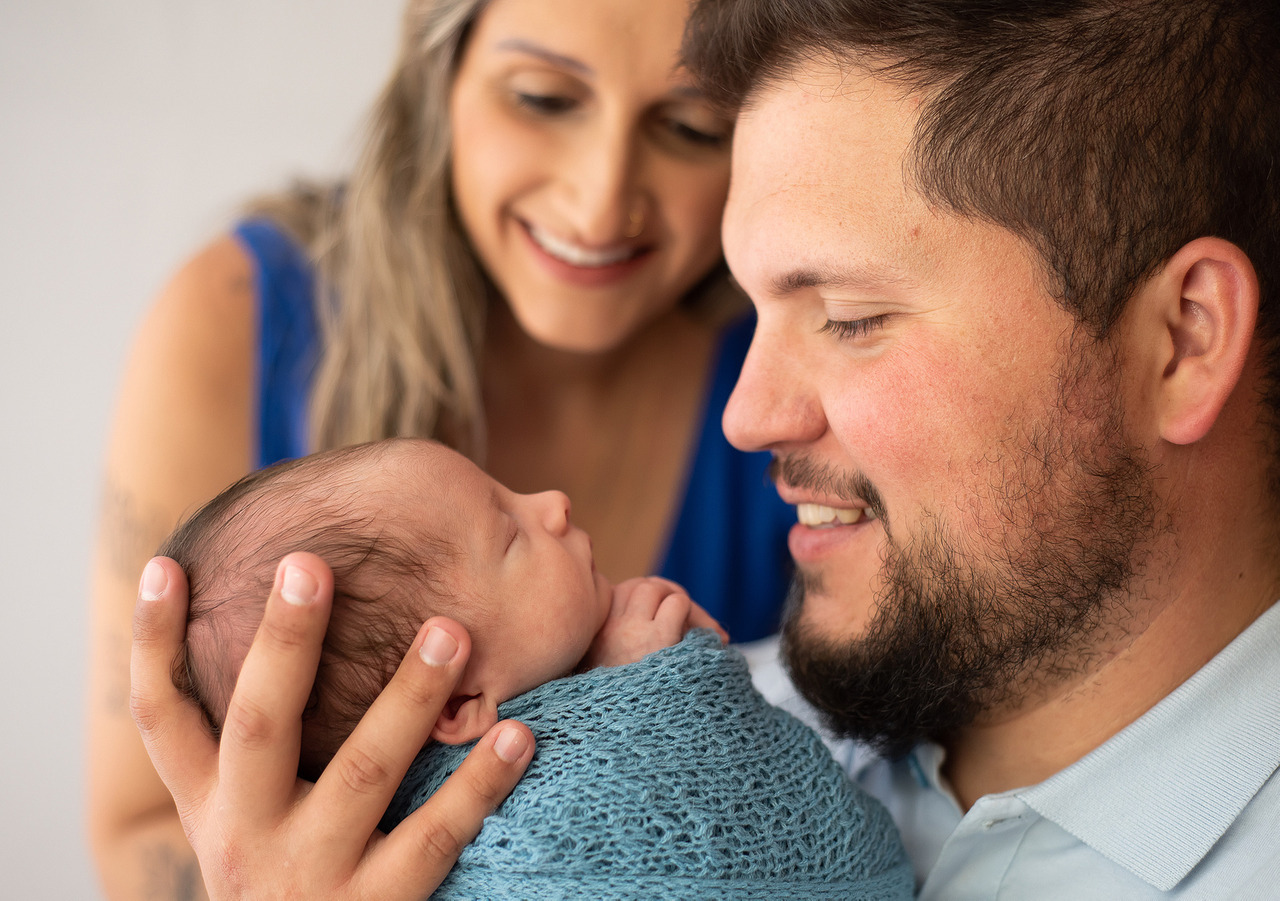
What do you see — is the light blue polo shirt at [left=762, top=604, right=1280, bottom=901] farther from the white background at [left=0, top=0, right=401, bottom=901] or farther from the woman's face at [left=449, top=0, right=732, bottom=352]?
the white background at [left=0, top=0, right=401, bottom=901]

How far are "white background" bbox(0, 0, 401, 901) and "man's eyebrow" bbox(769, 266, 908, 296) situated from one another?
192cm

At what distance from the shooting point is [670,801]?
46.3 inches

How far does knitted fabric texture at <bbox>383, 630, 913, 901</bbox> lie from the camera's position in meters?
1.15

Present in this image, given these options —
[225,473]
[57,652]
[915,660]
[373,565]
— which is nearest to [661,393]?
[225,473]

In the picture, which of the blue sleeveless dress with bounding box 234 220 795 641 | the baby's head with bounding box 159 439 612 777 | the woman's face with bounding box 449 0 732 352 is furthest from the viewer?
the blue sleeveless dress with bounding box 234 220 795 641

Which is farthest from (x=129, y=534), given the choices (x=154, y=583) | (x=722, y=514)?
(x=722, y=514)

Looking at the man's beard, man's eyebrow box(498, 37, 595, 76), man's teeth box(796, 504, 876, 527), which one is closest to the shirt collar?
the man's beard

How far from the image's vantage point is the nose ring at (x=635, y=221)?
2084mm

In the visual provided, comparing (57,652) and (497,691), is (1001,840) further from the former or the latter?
(57,652)

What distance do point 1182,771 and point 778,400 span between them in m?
0.71

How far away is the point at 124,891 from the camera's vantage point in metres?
1.94

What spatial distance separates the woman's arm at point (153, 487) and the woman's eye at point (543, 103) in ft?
2.53

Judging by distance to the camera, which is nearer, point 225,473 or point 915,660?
point 915,660

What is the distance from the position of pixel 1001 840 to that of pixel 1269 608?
1.59 ft
